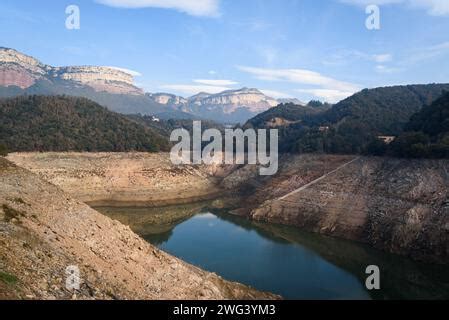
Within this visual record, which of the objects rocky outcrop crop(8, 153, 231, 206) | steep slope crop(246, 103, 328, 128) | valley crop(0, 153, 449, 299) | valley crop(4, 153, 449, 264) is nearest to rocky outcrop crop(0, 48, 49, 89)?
steep slope crop(246, 103, 328, 128)

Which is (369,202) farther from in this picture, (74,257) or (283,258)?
(74,257)

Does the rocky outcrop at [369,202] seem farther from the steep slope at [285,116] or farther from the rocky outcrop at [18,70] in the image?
the rocky outcrop at [18,70]

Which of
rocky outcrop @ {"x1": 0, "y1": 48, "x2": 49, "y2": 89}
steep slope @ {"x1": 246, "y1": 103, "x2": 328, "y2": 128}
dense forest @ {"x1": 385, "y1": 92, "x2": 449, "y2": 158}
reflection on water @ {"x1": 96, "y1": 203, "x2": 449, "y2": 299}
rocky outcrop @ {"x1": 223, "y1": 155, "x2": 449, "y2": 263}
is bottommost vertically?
reflection on water @ {"x1": 96, "y1": 203, "x2": 449, "y2": 299}

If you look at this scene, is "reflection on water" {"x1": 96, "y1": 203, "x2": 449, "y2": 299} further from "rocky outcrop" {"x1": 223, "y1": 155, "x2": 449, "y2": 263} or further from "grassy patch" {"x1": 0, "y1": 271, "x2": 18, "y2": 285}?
"grassy patch" {"x1": 0, "y1": 271, "x2": 18, "y2": 285}

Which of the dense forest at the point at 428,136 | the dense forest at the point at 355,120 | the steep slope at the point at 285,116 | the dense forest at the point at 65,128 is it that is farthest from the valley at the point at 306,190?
the steep slope at the point at 285,116

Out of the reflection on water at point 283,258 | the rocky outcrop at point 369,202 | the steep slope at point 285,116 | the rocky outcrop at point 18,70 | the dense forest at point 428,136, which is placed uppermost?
the rocky outcrop at point 18,70

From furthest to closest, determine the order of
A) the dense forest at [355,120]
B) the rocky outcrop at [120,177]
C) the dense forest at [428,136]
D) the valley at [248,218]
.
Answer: the dense forest at [355,120], the rocky outcrop at [120,177], the dense forest at [428,136], the valley at [248,218]
